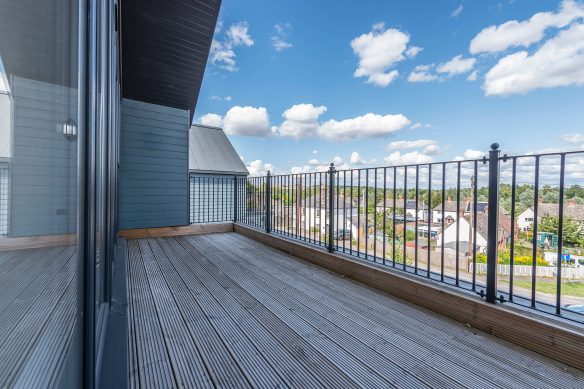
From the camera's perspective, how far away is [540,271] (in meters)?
1.67

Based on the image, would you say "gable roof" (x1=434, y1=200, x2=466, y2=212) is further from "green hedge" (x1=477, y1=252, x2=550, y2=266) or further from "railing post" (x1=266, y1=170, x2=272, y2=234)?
"railing post" (x1=266, y1=170, x2=272, y2=234)

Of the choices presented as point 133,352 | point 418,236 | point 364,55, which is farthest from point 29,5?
point 364,55

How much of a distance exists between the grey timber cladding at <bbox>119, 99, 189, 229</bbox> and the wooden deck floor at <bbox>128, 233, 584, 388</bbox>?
2.58m

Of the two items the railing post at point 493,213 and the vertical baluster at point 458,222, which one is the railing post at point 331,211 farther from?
the railing post at point 493,213

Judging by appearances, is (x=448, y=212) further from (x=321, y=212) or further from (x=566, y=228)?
(x=321, y=212)

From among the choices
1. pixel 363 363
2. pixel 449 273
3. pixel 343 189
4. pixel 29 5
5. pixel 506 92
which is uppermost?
pixel 506 92

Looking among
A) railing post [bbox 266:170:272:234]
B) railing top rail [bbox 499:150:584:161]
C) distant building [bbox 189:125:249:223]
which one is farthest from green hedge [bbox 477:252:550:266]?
distant building [bbox 189:125:249:223]

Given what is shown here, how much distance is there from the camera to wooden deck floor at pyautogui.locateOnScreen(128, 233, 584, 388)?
127 cm

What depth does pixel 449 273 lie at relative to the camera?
2.15 m

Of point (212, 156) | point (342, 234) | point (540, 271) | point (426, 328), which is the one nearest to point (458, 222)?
point (540, 271)

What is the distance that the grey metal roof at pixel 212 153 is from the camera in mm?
9679

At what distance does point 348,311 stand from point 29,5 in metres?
2.10

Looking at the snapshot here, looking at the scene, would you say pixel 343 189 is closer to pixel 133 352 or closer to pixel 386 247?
pixel 386 247

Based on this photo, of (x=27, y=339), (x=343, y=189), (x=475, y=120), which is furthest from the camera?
(x=475, y=120)
